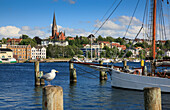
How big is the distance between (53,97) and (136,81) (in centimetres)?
1769

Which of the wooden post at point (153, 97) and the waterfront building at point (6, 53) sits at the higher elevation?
the waterfront building at point (6, 53)

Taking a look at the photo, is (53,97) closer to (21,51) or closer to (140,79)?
(140,79)

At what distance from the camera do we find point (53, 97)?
1023 cm

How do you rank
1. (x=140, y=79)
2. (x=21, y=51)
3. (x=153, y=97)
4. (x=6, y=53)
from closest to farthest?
(x=153, y=97), (x=140, y=79), (x=6, y=53), (x=21, y=51)

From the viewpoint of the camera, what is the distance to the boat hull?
82.6 ft

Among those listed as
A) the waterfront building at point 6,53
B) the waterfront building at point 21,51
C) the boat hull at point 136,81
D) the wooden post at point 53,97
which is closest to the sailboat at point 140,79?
the boat hull at point 136,81

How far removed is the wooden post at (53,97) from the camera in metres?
10.2

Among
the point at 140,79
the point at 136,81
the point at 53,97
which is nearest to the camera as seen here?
the point at 53,97

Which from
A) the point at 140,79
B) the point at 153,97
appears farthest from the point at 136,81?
the point at 153,97

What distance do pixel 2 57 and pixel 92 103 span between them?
163252mm

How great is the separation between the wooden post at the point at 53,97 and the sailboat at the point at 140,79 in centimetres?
1661

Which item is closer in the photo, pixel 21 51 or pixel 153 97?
pixel 153 97

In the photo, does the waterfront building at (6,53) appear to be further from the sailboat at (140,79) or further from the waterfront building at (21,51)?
the sailboat at (140,79)

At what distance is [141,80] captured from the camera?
26312 millimetres
